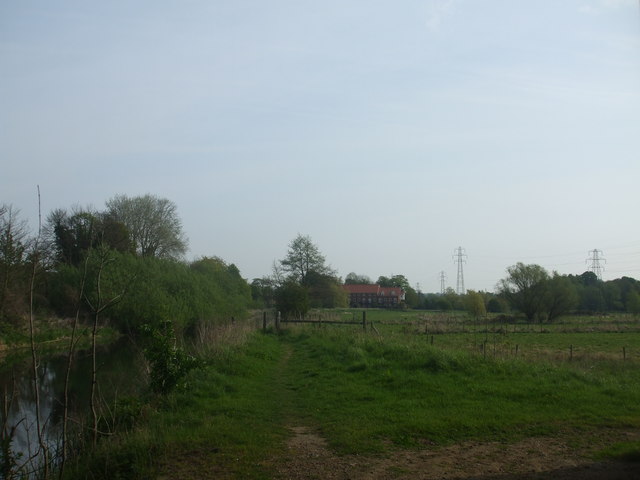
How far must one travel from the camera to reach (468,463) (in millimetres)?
6844

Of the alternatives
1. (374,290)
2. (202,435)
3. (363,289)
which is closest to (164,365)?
(202,435)

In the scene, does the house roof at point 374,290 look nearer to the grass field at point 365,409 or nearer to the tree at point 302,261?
the tree at point 302,261

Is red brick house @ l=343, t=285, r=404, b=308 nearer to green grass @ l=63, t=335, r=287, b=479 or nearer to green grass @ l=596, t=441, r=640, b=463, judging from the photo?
green grass @ l=63, t=335, r=287, b=479

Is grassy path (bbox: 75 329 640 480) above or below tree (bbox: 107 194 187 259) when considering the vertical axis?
below

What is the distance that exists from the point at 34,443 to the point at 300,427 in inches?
210

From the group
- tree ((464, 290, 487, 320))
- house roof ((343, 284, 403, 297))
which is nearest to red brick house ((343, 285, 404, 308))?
house roof ((343, 284, 403, 297))

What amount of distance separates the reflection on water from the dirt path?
3.71 metres

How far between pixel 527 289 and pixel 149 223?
43.8m

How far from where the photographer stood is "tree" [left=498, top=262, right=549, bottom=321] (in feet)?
204

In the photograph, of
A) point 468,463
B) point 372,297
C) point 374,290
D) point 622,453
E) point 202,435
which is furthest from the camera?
point 374,290

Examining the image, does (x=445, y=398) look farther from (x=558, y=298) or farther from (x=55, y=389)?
(x=558, y=298)

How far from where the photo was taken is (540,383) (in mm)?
11781

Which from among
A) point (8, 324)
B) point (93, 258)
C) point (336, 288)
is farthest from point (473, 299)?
point (8, 324)

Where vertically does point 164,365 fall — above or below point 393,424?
above
